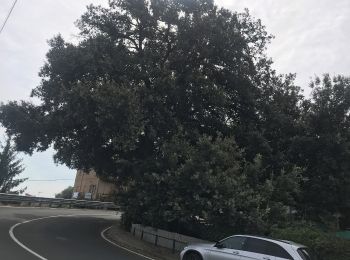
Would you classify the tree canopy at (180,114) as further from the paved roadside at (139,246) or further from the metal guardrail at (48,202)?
the metal guardrail at (48,202)

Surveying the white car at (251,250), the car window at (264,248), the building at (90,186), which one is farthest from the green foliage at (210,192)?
the building at (90,186)

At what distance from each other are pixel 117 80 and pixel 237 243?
12.8 metres

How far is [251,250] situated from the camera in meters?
14.4

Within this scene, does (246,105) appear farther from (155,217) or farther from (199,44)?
(155,217)

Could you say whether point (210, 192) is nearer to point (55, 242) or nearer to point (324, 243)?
point (324, 243)

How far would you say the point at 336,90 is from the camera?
89.3 feet

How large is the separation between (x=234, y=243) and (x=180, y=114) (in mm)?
12207

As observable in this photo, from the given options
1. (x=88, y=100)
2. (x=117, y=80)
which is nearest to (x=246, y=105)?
(x=117, y=80)

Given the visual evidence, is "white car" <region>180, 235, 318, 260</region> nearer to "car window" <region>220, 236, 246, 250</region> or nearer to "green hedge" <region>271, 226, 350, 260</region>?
"car window" <region>220, 236, 246, 250</region>

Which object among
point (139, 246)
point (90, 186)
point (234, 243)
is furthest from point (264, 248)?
point (90, 186)

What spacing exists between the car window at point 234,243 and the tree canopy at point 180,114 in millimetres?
6498

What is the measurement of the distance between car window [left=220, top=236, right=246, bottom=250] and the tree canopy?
650 centimetres

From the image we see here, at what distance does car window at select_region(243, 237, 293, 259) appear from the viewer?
13.8 m

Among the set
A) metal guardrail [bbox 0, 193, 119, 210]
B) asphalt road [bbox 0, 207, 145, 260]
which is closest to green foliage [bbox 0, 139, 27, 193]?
metal guardrail [bbox 0, 193, 119, 210]
